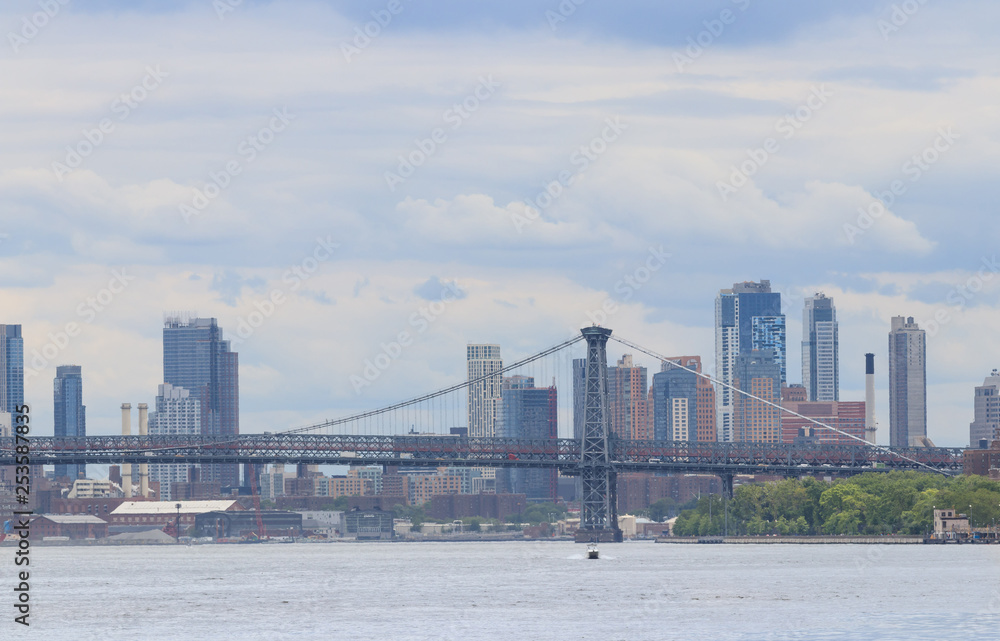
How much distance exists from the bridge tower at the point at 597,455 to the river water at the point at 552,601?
3339 cm

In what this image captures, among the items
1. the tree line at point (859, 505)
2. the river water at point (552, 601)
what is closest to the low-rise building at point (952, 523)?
the tree line at point (859, 505)

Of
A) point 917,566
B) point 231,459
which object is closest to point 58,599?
point 917,566

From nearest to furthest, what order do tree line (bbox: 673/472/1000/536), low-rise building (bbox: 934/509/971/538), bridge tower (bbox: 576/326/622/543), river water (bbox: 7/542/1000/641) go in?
river water (bbox: 7/542/1000/641) < low-rise building (bbox: 934/509/971/538) < tree line (bbox: 673/472/1000/536) < bridge tower (bbox: 576/326/622/543)

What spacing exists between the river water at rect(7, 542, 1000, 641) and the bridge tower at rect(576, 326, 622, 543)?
3339 cm

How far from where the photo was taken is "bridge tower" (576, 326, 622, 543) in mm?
153500

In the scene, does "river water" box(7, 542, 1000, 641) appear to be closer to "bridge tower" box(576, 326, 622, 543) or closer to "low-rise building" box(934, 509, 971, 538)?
"low-rise building" box(934, 509, 971, 538)

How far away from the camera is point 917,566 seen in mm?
98375

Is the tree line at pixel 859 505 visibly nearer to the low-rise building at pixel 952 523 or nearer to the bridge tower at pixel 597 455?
the low-rise building at pixel 952 523

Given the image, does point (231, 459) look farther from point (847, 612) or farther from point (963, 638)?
point (963, 638)

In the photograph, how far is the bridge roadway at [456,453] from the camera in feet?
513

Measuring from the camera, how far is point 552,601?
7669 centimetres

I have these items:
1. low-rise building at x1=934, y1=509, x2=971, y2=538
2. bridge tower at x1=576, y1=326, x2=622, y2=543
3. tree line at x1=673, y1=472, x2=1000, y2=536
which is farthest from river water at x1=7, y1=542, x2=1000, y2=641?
bridge tower at x1=576, y1=326, x2=622, y2=543

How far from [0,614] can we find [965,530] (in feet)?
260

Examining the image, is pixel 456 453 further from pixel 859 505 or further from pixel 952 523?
pixel 952 523
